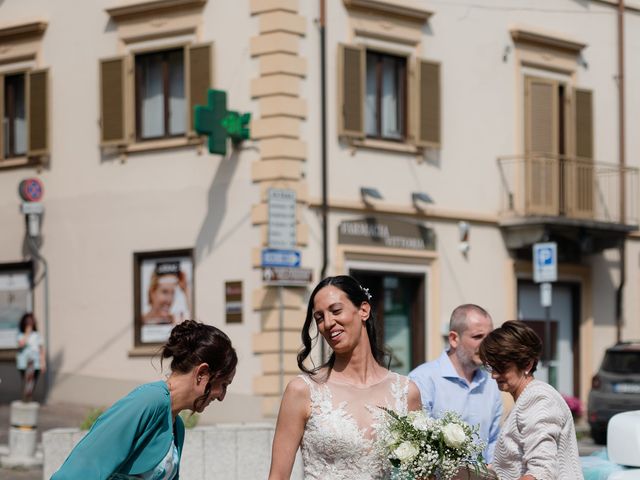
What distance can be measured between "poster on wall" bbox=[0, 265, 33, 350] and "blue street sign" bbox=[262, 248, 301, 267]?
665cm

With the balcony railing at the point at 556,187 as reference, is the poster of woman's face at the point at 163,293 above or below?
below

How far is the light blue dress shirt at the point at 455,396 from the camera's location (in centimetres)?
843

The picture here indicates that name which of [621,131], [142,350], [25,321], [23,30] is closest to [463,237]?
[621,131]

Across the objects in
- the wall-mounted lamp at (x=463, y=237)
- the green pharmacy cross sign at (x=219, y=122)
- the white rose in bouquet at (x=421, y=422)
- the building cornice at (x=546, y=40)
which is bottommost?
the white rose in bouquet at (x=421, y=422)

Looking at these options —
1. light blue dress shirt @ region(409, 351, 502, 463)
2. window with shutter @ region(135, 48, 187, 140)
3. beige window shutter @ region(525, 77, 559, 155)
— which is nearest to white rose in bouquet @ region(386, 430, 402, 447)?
light blue dress shirt @ region(409, 351, 502, 463)

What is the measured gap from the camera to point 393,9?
80.8ft

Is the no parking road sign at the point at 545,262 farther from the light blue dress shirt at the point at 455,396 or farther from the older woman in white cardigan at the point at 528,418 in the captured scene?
the older woman in white cardigan at the point at 528,418

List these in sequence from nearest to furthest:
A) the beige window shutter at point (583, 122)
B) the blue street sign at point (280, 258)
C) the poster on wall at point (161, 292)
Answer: the blue street sign at point (280, 258) → the poster on wall at point (161, 292) → the beige window shutter at point (583, 122)

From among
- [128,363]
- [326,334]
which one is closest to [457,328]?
[326,334]

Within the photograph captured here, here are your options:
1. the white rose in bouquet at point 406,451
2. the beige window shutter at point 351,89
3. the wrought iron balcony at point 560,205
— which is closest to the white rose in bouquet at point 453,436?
the white rose in bouquet at point 406,451

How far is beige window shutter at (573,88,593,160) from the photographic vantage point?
27703mm

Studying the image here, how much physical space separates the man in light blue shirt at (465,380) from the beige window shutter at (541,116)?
1849cm

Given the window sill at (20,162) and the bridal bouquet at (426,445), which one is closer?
the bridal bouquet at (426,445)

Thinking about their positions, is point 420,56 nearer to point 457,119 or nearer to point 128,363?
point 457,119
